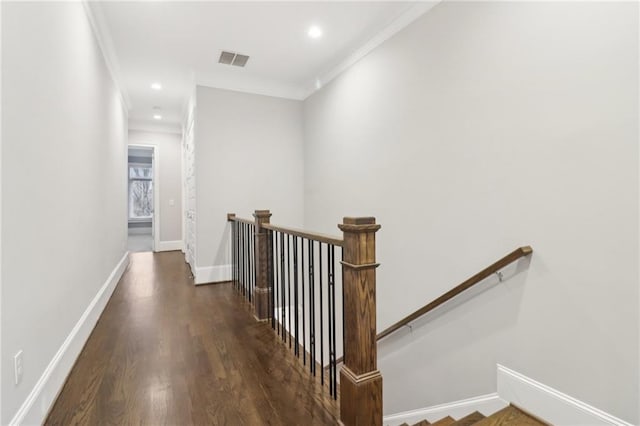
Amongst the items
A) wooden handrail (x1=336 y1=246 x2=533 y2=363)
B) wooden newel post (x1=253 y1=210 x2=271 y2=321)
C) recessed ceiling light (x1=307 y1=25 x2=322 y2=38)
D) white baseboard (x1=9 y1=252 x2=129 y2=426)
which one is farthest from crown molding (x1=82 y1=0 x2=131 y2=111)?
wooden handrail (x1=336 y1=246 x2=533 y2=363)

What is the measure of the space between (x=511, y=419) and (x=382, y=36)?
3.22 m

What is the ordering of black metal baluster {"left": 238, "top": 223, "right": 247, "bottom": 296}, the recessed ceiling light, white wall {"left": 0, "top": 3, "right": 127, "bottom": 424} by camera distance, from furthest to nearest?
black metal baluster {"left": 238, "top": 223, "right": 247, "bottom": 296} < the recessed ceiling light < white wall {"left": 0, "top": 3, "right": 127, "bottom": 424}

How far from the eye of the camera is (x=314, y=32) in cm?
322

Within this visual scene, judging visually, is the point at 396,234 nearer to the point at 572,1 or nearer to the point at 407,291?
the point at 407,291

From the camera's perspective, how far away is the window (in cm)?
1093

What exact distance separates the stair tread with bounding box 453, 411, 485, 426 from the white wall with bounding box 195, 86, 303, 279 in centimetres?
330

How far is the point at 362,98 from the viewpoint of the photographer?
353cm

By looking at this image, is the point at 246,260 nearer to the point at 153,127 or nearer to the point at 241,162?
the point at 241,162

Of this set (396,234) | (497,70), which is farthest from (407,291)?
(497,70)

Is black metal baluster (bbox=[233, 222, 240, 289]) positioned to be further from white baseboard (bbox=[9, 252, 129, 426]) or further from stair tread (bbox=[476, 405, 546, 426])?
stair tread (bbox=[476, 405, 546, 426])

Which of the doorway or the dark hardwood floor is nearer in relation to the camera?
the dark hardwood floor

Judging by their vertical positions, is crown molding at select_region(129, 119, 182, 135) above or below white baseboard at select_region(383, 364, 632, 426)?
above

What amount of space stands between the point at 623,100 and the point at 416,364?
2350 mm

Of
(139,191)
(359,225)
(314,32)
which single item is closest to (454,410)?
(359,225)
